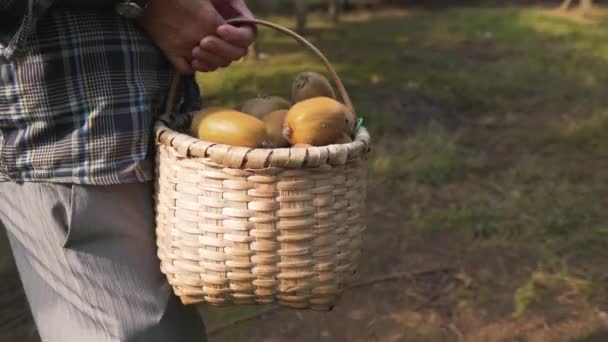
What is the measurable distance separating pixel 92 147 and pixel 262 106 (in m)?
0.26

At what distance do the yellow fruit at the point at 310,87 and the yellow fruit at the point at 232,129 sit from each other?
0.13 meters

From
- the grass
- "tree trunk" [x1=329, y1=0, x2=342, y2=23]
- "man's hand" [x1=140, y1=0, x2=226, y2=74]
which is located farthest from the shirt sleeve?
"tree trunk" [x1=329, y1=0, x2=342, y2=23]

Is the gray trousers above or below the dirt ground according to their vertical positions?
above

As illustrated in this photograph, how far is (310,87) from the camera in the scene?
1107mm

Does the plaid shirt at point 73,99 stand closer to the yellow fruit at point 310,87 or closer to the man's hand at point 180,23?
the man's hand at point 180,23

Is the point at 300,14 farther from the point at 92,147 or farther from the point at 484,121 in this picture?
the point at 92,147

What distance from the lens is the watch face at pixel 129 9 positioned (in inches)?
37.5

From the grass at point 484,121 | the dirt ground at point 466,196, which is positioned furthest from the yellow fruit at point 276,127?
the grass at point 484,121

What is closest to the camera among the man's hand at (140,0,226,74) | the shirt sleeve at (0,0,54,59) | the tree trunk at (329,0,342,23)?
the shirt sleeve at (0,0,54,59)

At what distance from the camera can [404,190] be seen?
3.09 meters

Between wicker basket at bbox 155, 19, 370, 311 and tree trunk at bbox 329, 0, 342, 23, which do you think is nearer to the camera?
wicker basket at bbox 155, 19, 370, 311

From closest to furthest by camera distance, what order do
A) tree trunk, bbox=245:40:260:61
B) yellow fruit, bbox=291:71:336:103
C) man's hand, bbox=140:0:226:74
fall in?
1. man's hand, bbox=140:0:226:74
2. yellow fruit, bbox=291:71:336:103
3. tree trunk, bbox=245:40:260:61

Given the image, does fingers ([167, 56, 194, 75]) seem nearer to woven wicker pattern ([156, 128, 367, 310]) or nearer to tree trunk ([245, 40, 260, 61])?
woven wicker pattern ([156, 128, 367, 310])

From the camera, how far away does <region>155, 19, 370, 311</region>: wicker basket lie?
3.03 ft
